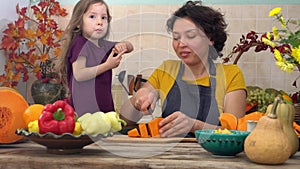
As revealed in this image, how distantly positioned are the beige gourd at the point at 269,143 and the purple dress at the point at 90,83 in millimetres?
1224

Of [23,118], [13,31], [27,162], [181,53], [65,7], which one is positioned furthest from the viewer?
[65,7]

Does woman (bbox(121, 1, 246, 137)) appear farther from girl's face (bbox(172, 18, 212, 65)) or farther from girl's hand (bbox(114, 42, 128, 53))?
girl's hand (bbox(114, 42, 128, 53))

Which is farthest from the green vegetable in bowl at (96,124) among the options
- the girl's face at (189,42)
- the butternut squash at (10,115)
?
the girl's face at (189,42)

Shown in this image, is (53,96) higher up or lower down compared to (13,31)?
lower down

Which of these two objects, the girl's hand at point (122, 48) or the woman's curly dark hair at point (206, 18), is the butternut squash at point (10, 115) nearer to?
the girl's hand at point (122, 48)

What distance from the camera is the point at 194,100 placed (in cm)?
253

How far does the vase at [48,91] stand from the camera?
3.37m

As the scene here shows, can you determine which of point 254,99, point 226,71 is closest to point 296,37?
point 226,71

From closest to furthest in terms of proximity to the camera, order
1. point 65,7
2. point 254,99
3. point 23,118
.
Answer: point 23,118 → point 254,99 → point 65,7

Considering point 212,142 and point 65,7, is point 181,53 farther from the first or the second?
point 65,7

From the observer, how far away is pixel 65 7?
3.86 metres

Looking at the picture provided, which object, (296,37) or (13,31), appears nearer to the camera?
(296,37)

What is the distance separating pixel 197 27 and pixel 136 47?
1.30 m

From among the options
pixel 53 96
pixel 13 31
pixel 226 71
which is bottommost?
pixel 53 96
